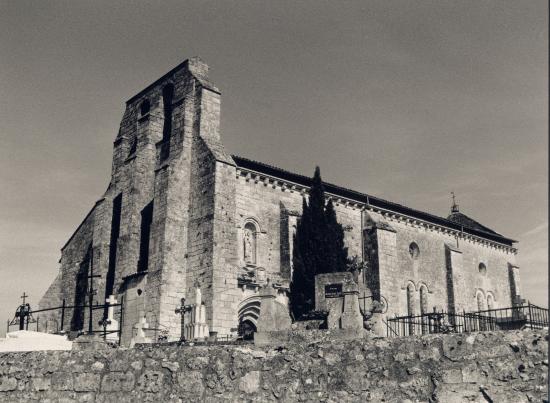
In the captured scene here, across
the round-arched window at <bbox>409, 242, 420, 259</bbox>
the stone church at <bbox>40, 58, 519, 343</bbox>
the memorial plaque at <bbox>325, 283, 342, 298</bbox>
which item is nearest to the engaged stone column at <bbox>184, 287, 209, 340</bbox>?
the stone church at <bbox>40, 58, 519, 343</bbox>

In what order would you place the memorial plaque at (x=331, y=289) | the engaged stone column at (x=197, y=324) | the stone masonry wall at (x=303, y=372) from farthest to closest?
the memorial plaque at (x=331, y=289)
the engaged stone column at (x=197, y=324)
the stone masonry wall at (x=303, y=372)

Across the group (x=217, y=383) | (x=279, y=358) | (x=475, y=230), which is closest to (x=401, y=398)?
(x=279, y=358)

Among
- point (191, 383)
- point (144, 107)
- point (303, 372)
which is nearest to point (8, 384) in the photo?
point (191, 383)

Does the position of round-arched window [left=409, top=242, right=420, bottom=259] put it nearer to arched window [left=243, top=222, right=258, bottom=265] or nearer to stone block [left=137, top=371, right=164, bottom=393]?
arched window [left=243, top=222, right=258, bottom=265]

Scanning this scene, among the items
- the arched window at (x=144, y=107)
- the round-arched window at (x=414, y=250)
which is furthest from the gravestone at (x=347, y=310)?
the round-arched window at (x=414, y=250)

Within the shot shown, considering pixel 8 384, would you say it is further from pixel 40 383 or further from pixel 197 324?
pixel 197 324

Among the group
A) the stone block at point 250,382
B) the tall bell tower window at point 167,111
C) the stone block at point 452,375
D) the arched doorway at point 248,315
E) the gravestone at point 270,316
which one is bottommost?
the stone block at point 250,382

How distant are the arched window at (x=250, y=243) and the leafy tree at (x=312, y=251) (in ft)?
6.29

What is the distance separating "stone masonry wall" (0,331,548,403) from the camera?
5762mm

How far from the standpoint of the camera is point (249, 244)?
88.9ft

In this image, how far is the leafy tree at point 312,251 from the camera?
1037 inches

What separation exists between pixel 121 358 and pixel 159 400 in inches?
31.1

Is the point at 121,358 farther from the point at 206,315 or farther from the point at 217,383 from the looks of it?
the point at 206,315

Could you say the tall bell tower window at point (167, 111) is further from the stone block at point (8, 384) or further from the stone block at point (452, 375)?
the stone block at point (452, 375)
